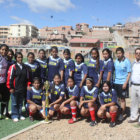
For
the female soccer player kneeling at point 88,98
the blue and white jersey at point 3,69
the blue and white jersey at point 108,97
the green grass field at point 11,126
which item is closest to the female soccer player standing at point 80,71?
the female soccer player kneeling at point 88,98

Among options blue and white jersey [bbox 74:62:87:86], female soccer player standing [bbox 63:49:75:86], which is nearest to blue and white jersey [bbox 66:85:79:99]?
blue and white jersey [bbox 74:62:87:86]

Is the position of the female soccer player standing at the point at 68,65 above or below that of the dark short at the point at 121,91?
above

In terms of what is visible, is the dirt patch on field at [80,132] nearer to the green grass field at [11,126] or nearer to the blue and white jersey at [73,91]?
the green grass field at [11,126]

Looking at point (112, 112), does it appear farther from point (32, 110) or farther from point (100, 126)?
point (32, 110)

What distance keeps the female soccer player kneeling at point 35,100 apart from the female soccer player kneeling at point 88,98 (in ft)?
3.48

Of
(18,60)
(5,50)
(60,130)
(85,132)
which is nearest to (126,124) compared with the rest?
(85,132)

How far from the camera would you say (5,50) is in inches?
190

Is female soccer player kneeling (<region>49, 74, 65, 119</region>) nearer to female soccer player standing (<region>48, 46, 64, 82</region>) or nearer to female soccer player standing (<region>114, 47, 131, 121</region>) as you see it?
female soccer player standing (<region>48, 46, 64, 82</region>)

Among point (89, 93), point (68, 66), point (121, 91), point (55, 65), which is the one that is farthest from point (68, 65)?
point (121, 91)

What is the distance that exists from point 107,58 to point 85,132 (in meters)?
2.01

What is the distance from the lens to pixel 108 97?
474cm

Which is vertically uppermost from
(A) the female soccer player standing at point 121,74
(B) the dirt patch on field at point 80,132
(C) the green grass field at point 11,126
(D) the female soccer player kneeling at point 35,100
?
(A) the female soccer player standing at point 121,74

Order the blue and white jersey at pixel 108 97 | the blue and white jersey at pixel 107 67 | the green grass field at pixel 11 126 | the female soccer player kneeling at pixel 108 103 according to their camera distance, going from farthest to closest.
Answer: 1. the blue and white jersey at pixel 107 67
2. the blue and white jersey at pixel 108 97
3. the female soccer player kneeling at pixel 108 103
4. the green grass field at pixel 11 126

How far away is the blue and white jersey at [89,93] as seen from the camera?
4.87 metres
